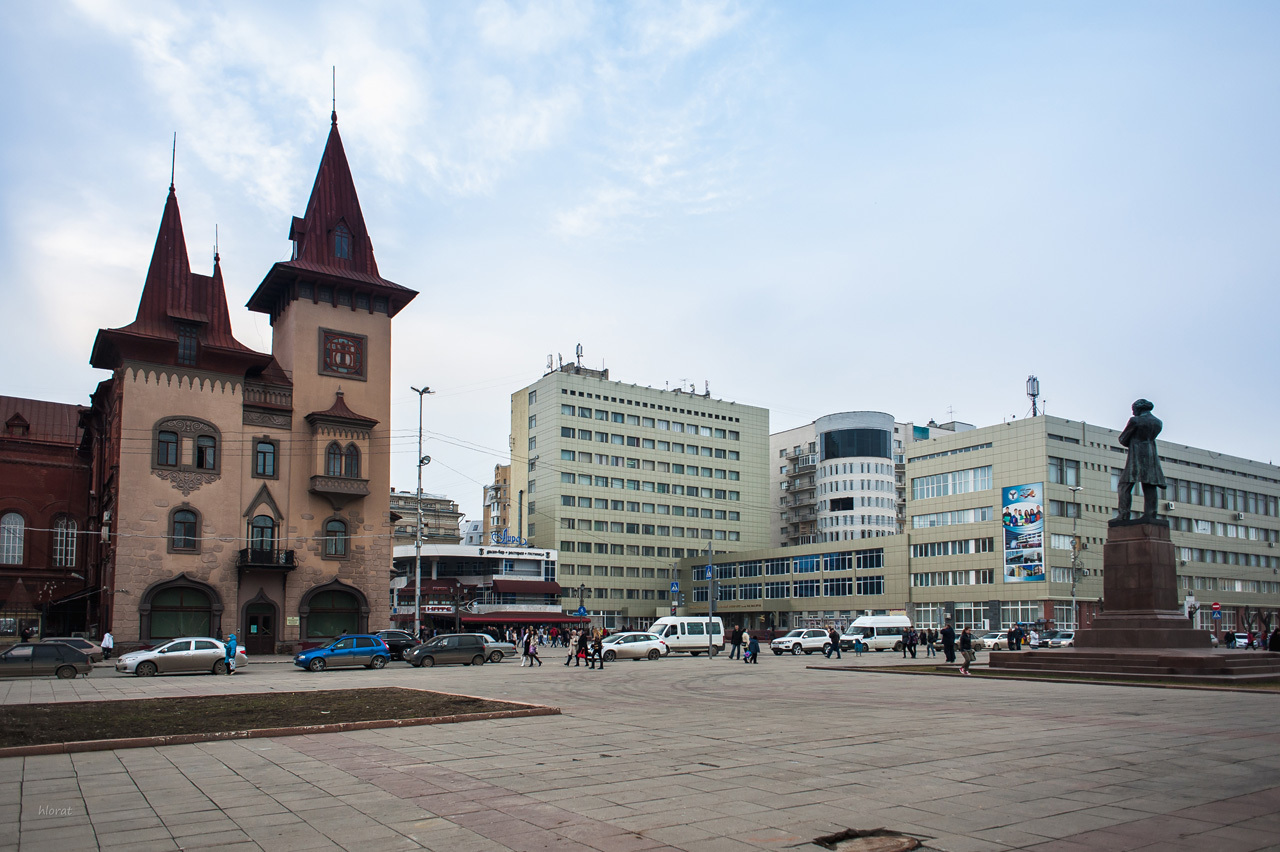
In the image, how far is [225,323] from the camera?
53.9m

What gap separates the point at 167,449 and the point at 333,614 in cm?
1250

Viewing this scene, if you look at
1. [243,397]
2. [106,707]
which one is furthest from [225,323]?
[106,707]

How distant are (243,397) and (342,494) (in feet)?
24.3

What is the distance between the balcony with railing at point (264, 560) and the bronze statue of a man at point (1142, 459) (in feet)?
132

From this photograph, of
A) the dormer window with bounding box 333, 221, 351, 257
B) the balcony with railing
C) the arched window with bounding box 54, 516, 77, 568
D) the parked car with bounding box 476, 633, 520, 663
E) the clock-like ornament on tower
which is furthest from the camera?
the arched window with bounding box 54, 516, 77, 568

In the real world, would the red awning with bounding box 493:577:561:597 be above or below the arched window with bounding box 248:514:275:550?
below

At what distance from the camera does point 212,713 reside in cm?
1756

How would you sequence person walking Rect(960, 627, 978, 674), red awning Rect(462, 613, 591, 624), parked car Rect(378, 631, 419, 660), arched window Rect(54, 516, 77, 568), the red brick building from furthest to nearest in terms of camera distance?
red awning Rect(462, 613, 591, 624) → arched window Rect(54, 516, 77, 568) → the red brick building → parked car Rect(378, 631, 419, 660) → person walking Rect(960, 627, 978, 674)

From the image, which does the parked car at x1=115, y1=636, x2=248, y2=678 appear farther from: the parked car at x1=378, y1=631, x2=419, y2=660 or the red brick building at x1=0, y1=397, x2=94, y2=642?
the red brick building at x1=0, y1=397, x2=94, y2=642

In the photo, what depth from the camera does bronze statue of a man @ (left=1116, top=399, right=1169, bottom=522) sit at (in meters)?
28.2

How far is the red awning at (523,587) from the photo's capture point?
86.4 metres

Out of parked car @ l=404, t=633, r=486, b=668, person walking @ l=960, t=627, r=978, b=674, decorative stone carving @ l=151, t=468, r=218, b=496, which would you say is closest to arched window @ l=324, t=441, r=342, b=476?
decorative stone carving @ l=151, t=468, r=218, b=496

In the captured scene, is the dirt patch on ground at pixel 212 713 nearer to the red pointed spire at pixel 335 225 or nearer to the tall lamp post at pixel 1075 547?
the red pointed spire at pixel 335 225

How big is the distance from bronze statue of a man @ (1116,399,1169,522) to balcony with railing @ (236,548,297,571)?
40153 millimetres
